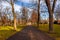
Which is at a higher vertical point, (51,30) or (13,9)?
(13,9)

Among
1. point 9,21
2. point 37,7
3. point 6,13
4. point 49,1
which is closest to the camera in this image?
point 49,1

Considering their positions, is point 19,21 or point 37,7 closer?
point 37,7

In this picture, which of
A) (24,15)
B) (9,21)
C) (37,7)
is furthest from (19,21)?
(37,7)

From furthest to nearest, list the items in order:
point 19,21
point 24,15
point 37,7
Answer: point 19,21, point 24,15, point 37,7

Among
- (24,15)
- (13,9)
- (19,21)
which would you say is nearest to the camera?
(13,9)

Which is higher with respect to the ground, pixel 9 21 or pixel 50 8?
pixel 50 8

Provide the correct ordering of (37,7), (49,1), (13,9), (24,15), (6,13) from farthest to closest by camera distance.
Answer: (24,15) → (6,13) → (37,7) → (13,9) → (49,1)

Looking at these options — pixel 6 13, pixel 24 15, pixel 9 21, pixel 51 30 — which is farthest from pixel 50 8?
pixel 24 15

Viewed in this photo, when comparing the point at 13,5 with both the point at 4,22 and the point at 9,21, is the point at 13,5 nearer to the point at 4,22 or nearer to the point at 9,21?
the point at 4,22

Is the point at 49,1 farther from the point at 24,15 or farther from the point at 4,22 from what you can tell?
the point at 24,15

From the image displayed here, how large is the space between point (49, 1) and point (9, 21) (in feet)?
141

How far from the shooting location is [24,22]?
9481cm

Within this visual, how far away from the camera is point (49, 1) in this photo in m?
21.5

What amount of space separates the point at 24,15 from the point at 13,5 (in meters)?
54.6
